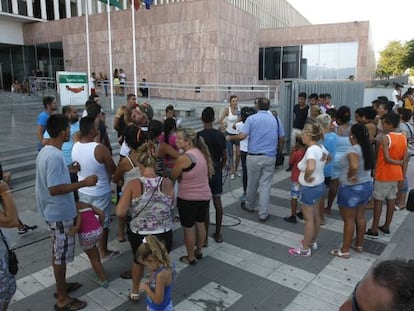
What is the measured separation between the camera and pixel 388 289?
3.92 ft

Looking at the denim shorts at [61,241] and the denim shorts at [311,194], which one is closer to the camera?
the denim shorts at [61,241]

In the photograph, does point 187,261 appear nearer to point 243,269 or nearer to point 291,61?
point 243,269

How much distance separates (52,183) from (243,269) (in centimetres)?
229

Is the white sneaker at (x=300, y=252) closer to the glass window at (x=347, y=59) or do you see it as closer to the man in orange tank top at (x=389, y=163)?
the man in orange tank top at (x=389, y=163)

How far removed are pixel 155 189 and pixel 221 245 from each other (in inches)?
74.7

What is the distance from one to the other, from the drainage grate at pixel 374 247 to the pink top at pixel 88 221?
3322mm

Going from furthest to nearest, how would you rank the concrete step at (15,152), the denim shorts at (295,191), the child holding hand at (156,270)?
the concrete step at (15,152) → the denim shorts at (295,191) → the child holding hand at (156,270)

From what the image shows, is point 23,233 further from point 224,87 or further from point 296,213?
point 224,87

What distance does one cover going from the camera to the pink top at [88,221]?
3.40m

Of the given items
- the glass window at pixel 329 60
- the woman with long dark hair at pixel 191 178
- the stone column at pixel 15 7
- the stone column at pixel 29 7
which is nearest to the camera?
the woman with long dark hair at pixel 191 178

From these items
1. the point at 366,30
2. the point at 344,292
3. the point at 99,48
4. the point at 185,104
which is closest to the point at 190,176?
the point at 344,292

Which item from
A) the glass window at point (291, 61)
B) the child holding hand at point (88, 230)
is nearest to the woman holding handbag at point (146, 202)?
the child holding hand at point (88, 230)

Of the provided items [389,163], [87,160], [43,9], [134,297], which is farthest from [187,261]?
[43,9]

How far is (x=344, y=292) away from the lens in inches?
140
